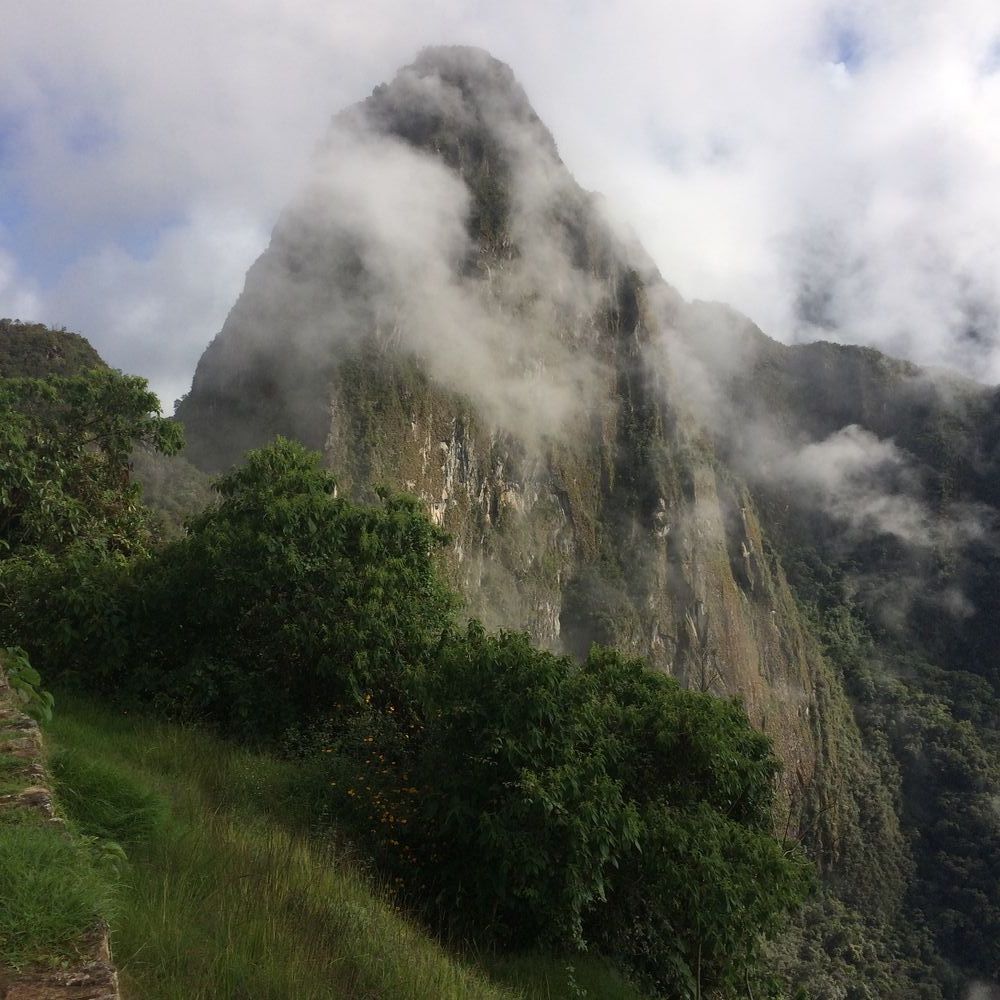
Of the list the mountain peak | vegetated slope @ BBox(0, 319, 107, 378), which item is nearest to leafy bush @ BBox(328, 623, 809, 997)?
vegetated slope @ BBox(0, 319, 107, 378)

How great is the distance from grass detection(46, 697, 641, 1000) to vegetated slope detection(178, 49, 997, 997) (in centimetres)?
4722

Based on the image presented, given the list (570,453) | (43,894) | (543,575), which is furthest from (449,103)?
(43,894)

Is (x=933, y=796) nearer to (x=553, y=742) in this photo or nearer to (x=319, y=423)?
(x=319, y=423)

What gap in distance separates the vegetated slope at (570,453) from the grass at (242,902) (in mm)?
47217

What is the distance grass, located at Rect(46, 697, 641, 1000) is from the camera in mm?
3639

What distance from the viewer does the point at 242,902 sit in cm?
440

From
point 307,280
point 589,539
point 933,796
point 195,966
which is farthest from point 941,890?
point 195,966

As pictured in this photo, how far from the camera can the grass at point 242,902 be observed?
364 cm

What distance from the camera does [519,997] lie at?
5.43 metres

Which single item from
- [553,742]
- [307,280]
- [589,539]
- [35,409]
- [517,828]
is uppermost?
[307,280]

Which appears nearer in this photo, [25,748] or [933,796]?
[25,748]

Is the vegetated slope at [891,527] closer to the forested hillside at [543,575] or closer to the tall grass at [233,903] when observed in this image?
the forested hillside at [543,575]

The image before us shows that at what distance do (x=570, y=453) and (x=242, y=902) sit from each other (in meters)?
82.1

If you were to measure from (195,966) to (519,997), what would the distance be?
268 centimetres
